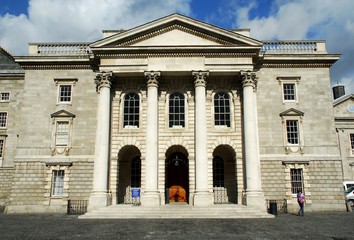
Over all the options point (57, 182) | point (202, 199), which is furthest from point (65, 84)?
point (202, 199)

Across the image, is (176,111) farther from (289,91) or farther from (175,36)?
(289,91)

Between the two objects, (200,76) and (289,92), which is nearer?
(200,76)

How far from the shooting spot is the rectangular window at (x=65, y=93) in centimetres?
2495

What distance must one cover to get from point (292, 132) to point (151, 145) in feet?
34.6

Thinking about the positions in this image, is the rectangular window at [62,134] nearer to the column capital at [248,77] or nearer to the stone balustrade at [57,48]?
the stone balustrade at [57,48]

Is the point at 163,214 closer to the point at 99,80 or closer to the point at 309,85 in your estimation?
the point at 99,80

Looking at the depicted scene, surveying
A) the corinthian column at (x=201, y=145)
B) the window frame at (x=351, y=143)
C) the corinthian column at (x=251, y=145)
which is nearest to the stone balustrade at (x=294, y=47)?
the corinthian column at (x=251, y=145)

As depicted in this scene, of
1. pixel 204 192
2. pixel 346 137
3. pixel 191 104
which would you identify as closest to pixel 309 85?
pixel 191 104

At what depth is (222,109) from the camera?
24.6 metres

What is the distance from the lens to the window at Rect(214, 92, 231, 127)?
24.5m

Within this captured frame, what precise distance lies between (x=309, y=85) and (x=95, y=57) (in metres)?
16.2

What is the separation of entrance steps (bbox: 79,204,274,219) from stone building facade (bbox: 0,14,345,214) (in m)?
2.06

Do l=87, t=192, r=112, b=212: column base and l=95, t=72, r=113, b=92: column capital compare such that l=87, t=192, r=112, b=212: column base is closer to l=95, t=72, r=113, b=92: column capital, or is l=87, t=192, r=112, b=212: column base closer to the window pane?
l=95, t=72, r=113, b=92: column capital

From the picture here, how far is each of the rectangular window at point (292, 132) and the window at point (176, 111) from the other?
25.7ft
